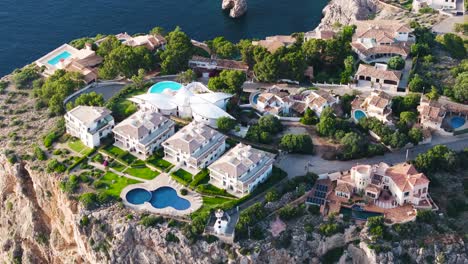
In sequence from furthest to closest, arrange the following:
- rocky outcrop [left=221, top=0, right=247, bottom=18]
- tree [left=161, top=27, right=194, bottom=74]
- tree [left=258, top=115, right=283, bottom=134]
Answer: rocky outcrop [left=221, top=0, right=247, bottom=18]
tree [left=161, top=27, right=194, bottom=74]
tree [left=258, top=115, right=283, bottom=134]

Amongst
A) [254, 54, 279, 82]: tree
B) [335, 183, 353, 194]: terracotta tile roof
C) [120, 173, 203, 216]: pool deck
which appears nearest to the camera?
[120, 173, 203, 216]: pool deck

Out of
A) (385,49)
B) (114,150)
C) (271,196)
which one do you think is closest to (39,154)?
(114,150)

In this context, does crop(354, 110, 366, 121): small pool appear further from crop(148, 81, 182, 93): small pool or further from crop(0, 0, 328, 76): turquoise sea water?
crop(0, 0, 328, 76): turquoise sea water

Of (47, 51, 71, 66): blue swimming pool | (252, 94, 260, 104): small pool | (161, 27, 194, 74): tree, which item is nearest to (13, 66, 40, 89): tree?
(47, 51, 71, 66): blue swimming pool

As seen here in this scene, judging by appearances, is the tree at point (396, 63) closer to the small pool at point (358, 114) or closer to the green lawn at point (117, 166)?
the small pool at point (358, 114)

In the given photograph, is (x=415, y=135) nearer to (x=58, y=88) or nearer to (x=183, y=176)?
(x=183, y=176)

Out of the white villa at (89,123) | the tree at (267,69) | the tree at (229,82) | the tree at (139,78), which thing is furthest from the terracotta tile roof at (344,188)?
the tree at (139,78)

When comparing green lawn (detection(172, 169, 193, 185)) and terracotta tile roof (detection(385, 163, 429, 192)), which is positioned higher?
terracotta tile roof (detection(385, 163, 429, 192))

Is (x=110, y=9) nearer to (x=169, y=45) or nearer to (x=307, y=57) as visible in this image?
(x=169, y=45)
